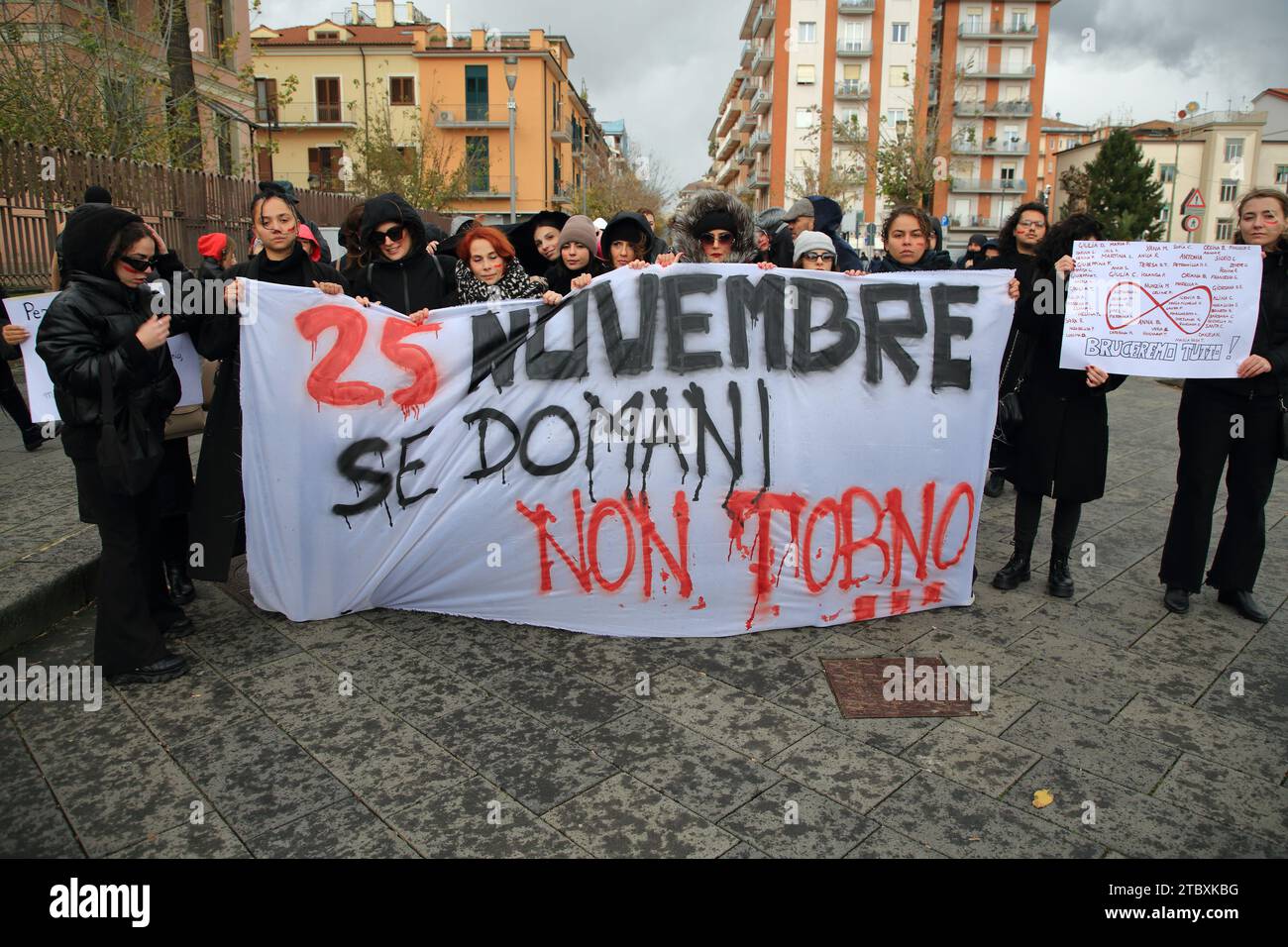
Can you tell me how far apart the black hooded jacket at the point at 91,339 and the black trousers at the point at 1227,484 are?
15.5 feet

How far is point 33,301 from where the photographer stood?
187 inches

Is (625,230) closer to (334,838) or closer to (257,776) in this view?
(257,776)

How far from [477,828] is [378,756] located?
1.89ft

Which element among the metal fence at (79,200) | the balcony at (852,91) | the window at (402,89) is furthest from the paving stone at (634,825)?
the balcony at (852,91)

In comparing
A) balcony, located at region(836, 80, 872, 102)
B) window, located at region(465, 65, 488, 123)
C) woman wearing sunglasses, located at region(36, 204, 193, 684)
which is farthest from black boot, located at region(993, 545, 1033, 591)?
balcony, located at region(836, 80, 872, 102)

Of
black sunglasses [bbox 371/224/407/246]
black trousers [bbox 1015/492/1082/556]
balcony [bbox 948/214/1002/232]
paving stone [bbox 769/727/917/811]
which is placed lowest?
paving stone [bbox 769/727/917/811]

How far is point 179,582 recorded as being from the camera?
14.5 feet

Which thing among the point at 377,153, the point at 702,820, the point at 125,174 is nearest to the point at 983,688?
the point at 702,820

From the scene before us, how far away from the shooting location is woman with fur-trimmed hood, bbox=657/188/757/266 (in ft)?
15.5

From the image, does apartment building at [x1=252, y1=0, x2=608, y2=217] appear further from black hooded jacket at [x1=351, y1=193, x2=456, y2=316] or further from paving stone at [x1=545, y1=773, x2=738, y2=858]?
paving stone at [x1=545, y1=773, x2=738, y2=858]

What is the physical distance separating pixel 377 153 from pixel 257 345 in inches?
1333

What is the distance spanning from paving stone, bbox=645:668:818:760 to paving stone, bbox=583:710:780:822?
6cm

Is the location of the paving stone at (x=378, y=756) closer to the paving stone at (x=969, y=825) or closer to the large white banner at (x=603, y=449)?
the large white banner at (x=603, y=449)
